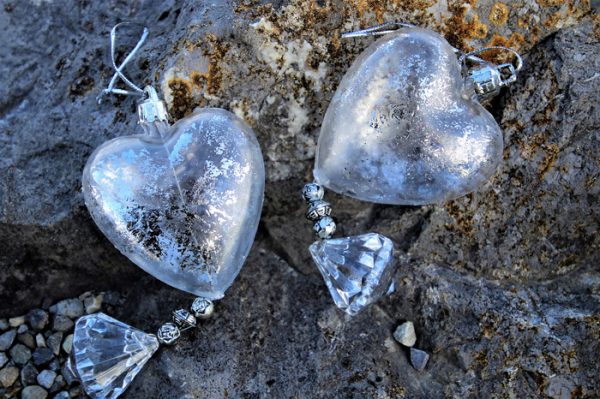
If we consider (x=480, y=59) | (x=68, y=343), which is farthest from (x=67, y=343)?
(x=480, y=59)

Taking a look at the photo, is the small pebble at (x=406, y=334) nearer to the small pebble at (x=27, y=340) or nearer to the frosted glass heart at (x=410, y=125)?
the frosted glass heart at (x=410, y=125)

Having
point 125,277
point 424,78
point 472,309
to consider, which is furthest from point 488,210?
point 125,277

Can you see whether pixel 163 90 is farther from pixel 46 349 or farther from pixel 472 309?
pixel 472 309

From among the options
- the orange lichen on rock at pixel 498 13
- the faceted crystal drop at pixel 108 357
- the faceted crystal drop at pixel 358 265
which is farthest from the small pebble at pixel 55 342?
the orange lichen on rock at pixel 498 13

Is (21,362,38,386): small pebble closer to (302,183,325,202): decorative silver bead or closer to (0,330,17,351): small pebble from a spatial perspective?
(0,330,17,351): small pebble

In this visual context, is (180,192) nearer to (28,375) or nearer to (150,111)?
(150,111)

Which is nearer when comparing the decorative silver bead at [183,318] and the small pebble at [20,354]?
the decorative silver bead at [183,318]
